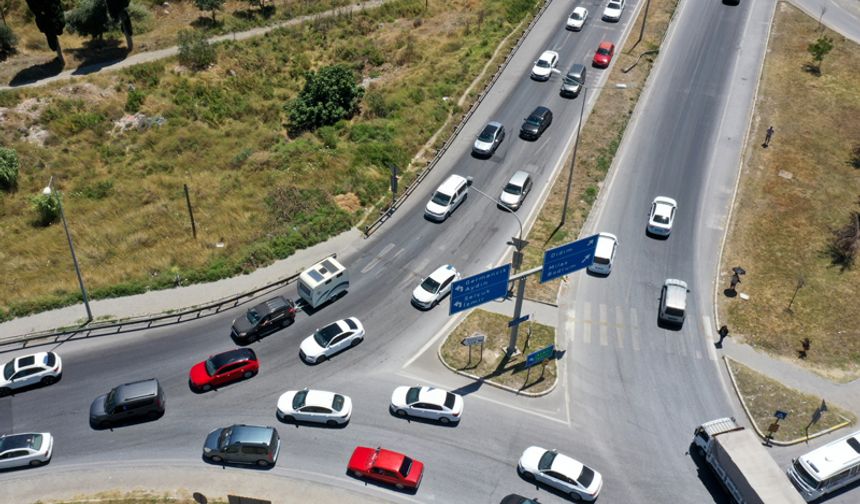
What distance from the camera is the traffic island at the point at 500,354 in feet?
137

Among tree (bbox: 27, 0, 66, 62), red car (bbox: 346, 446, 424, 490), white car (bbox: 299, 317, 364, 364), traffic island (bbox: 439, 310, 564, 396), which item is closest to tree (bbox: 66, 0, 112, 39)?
tree (bbox: 27, 0, 66, 62)

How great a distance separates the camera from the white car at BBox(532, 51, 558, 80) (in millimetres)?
71000

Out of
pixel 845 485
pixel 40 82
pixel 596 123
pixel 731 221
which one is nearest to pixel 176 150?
pixel 40 82

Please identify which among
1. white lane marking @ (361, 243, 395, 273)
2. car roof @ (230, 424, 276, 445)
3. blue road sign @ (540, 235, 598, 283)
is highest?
blue road sign @ (540, 235, 598, 283)

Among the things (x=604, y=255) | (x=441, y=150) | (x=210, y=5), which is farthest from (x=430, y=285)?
(x=210, y=5)

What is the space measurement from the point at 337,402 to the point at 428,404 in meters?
5.50

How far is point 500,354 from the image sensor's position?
43.9 metres

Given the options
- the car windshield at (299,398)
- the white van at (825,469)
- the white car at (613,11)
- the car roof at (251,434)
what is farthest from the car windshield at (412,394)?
the white car at (613,11)

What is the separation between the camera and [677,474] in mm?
36875

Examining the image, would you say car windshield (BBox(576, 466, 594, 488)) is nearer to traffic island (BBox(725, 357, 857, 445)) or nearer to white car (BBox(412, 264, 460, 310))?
traffic island (BBox(725, 357, 857, 445))

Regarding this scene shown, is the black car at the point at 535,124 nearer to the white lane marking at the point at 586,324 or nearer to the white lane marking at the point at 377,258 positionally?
the white lane marking at the point at 377,258

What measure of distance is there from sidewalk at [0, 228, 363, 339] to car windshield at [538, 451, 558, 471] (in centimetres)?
2411

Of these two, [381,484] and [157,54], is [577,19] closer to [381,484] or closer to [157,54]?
[157,54]

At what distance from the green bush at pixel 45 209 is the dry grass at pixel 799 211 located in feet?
185
